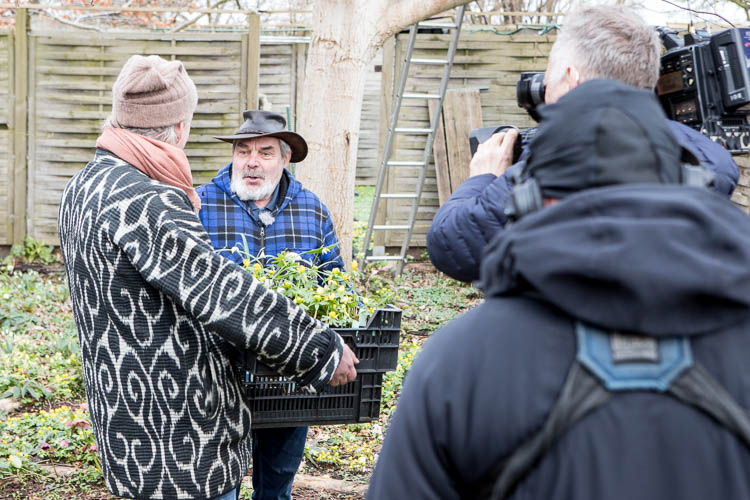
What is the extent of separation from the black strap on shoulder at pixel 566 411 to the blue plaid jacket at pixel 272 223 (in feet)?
8.15

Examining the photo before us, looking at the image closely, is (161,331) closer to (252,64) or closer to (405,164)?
(405,164)

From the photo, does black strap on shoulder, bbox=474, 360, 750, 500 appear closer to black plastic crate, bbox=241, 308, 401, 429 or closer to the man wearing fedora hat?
black plastic crate, bbox=241, 308, 401, 429

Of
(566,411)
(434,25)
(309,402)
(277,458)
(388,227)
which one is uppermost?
(434,25)

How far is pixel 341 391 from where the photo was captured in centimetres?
267

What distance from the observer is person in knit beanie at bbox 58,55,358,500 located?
7.43 ft

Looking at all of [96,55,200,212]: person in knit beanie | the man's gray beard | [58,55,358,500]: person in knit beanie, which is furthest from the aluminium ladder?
[58,55,358,500]: person in knit beanie

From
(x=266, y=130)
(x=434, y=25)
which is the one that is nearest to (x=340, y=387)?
(x=266, y=130)

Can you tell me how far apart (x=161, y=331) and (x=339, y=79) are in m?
2.97

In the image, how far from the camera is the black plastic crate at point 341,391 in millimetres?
2613

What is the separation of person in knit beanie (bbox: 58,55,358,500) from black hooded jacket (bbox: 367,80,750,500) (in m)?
1.22

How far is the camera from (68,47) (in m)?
8.07

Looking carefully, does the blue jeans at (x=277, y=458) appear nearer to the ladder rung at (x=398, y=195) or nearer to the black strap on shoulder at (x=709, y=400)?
the black strap on shoulder at (x=709, y=400)

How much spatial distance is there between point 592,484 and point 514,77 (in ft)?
25.6

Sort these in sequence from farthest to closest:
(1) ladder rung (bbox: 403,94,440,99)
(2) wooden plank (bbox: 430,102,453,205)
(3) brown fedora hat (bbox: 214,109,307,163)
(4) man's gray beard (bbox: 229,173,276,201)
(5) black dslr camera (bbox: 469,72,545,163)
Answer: (2) wooden plank (bbox: 430,102,453,205) < (1) ladder rung (bbox: 403,94,440,99) < (3) brown fedora hat (bbox: 214,109,307,163) < (4) man's gray beard (bbox: 229,173,276,201) < (5) black dslr camera (bbox: 469,72,545,163)
